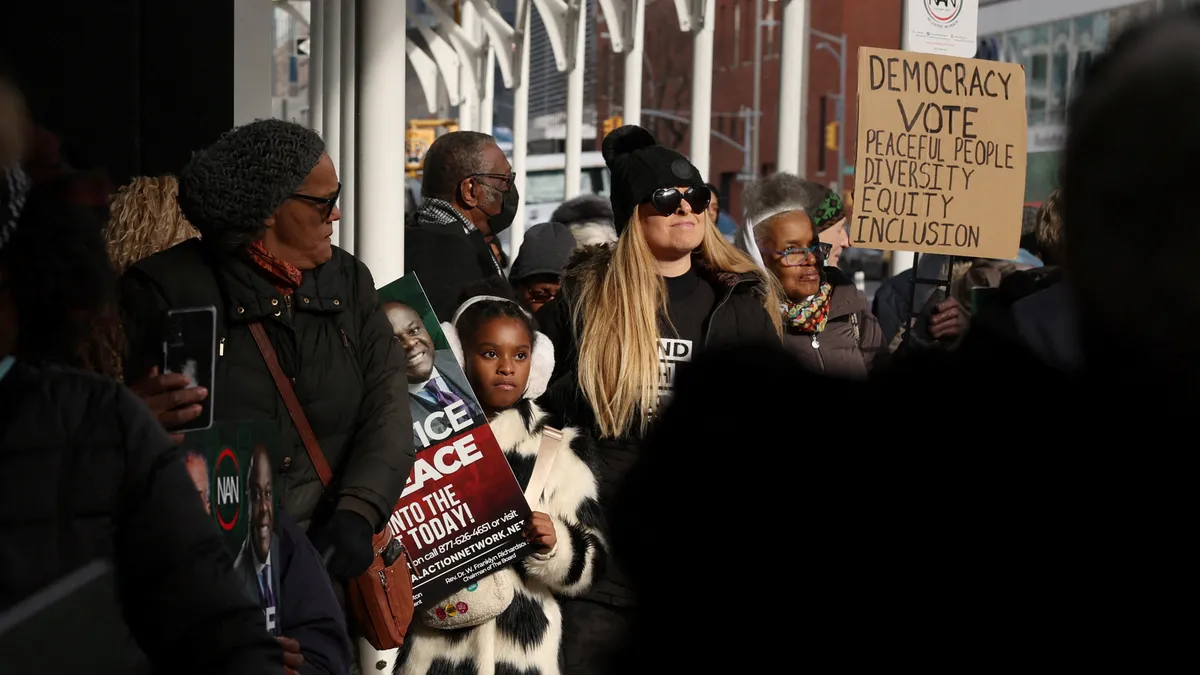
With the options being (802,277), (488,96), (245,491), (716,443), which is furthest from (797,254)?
(488,96)

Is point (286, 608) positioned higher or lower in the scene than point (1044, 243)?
lower

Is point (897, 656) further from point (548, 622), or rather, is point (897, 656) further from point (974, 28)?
point (974, 28)

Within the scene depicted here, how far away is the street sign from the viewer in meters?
7.35

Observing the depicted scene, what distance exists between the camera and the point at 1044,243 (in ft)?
18.2

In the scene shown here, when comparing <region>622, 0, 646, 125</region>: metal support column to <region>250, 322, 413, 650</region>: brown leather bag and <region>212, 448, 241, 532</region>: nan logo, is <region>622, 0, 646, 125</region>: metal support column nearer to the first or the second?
<region>250, 322, 413, 650</region>: brown leather bag

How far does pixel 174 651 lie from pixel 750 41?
64329 millimetres

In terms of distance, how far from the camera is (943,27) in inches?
292

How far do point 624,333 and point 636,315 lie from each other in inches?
2.5

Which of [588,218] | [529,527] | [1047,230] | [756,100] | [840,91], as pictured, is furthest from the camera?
[840,91]

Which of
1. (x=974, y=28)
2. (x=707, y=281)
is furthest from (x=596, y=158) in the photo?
(x=707, y=281)

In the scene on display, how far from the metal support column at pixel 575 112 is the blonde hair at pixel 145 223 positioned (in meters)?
14.9

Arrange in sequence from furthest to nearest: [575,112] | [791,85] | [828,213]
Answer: [575,112] < [791,85] < [828,213]

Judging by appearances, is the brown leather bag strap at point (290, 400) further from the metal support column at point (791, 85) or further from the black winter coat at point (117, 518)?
the metal support column at point (791, 85)

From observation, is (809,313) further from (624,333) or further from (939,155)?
(624,333)
